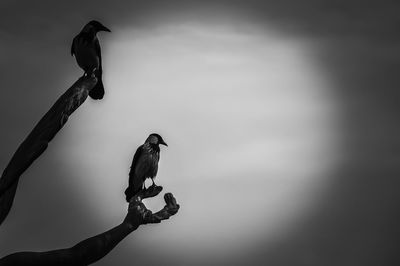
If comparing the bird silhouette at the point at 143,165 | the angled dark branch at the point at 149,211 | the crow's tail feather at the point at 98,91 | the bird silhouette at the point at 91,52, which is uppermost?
the bird silhouette at the point at 91,52

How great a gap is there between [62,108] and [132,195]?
1.41 metres

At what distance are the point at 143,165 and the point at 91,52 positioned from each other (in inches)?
49.8

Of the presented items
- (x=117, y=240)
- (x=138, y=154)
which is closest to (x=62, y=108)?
(x=117, y=240)

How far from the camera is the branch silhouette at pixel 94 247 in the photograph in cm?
345

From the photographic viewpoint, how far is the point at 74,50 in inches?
197

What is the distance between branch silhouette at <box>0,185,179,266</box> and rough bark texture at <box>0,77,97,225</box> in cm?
48

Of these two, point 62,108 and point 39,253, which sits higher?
point 62,108

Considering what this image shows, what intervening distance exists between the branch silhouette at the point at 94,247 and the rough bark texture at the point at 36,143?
1.56 feet

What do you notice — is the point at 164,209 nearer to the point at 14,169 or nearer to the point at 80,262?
the point at 80,262

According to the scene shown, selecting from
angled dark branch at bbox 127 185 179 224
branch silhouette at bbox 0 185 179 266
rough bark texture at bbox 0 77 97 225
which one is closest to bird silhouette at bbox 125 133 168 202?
angled dark branch at bbox 127 185 179 224

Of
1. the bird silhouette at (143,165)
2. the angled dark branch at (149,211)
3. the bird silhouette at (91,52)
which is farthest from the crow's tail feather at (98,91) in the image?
the angled dark branch at (149,211)

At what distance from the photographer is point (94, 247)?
143 inches

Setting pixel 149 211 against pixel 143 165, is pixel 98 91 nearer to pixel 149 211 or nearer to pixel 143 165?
pixel 143 165

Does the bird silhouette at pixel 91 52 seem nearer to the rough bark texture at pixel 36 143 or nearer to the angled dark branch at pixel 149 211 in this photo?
the rough bark texture at pixel 36 143
